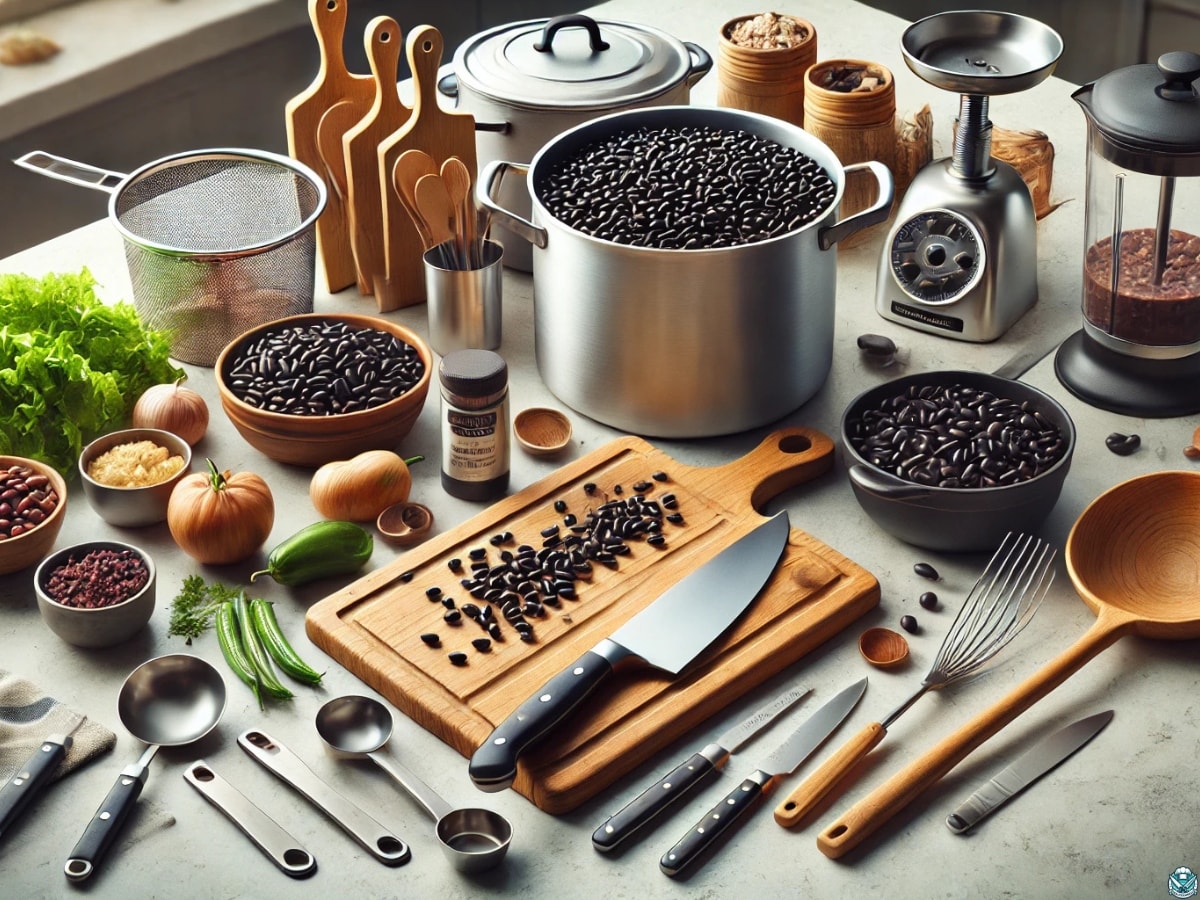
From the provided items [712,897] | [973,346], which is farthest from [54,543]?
[973,346]

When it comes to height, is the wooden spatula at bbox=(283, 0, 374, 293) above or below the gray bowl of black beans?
above

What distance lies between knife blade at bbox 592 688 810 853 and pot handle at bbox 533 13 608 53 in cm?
92

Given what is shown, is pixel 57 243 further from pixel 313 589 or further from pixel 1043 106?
pixel 1043 106

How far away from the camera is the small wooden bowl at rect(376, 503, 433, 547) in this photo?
147 cm

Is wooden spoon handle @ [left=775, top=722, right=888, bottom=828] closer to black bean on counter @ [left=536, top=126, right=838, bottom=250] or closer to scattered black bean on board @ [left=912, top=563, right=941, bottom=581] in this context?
scattered black bean on board @ [left=912, top=563, right=941, bottom=581]

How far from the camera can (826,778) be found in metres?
1.17

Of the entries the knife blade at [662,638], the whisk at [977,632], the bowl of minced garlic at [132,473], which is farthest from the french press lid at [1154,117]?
the bowl of minced garlic at [132,473]

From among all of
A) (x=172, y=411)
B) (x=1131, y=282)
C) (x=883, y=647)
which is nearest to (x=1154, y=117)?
(x=1131, y=282)

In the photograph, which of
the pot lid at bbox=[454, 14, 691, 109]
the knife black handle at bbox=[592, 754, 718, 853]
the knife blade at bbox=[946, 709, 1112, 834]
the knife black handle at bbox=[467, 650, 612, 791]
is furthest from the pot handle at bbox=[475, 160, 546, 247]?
the knife blade at bbox=[946, 709, 1112, 834]

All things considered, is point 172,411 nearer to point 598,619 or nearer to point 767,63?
point 598,619

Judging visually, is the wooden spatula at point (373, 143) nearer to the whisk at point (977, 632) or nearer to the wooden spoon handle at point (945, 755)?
the whisk at point (977, 632)

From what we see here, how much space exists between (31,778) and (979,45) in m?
1.30

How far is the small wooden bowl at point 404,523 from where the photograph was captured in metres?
1.47

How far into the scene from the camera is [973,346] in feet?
5.79
